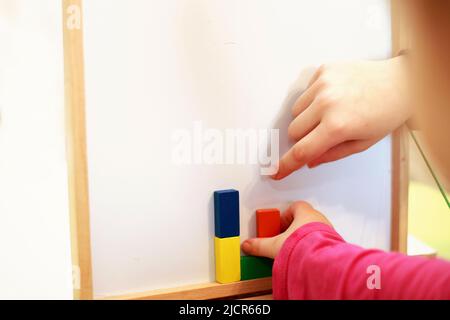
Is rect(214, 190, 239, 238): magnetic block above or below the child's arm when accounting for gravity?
above

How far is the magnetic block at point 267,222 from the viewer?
63 cm

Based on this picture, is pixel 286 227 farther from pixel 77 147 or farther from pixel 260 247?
pixel 77 147

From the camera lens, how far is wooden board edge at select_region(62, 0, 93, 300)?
0.53 m

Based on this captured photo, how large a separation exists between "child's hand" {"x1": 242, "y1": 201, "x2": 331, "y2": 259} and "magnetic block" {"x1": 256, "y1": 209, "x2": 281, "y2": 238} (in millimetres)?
13

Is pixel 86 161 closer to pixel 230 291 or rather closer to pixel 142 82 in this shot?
pixel 142 82

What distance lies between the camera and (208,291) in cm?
60

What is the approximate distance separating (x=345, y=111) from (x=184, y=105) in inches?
7.7

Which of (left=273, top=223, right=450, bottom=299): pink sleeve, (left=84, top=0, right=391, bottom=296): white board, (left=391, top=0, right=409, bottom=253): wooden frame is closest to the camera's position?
(left=273, top=223, right=450, bottom=299): pink sleeve

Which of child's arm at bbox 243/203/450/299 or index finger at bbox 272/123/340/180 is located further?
index finger at bbox 272/123/340/180

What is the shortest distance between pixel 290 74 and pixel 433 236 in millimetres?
375

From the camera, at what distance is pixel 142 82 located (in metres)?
0.56

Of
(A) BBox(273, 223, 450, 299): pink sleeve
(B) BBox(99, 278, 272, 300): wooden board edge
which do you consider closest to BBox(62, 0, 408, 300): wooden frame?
(B) BBox(99, 278, 272, 300): wooden board edge

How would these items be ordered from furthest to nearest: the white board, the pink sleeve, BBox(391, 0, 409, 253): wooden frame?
BBox(391, 0, 409, 253): wooden frame → the white board → the pink sleeve

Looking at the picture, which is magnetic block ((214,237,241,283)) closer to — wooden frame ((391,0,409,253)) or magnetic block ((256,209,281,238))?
magnetic block ((256,209,281,238))
